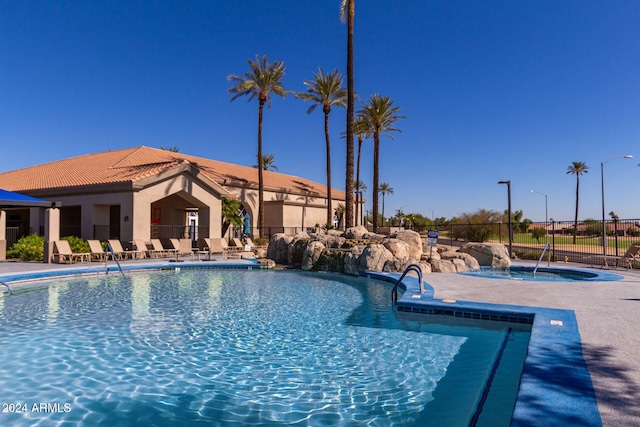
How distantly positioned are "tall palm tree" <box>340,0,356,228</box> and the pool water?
1417 centimetres

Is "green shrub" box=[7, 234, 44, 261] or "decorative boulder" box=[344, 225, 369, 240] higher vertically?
"decorative boulder" box=[344, 225, 369, 240]

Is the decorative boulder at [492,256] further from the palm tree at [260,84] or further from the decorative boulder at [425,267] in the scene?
the palm tree at [260,84]

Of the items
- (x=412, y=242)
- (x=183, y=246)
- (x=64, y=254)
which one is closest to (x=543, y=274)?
(x=412, y=242)

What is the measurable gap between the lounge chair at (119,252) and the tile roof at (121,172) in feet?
10.1

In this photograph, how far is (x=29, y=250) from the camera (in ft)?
61.8

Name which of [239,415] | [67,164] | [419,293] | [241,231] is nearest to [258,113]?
[241,231]

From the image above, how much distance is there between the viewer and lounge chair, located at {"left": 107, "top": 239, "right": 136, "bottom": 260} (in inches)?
762

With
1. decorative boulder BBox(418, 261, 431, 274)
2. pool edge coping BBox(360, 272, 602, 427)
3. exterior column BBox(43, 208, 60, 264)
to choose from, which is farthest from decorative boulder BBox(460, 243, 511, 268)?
exterior column BBox(43, 208, 60, 264)

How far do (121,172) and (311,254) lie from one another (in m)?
13.6

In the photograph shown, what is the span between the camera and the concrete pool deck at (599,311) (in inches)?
145

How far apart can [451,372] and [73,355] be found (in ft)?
18.7

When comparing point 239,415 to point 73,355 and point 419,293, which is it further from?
point 419,293

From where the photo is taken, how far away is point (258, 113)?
30984mm

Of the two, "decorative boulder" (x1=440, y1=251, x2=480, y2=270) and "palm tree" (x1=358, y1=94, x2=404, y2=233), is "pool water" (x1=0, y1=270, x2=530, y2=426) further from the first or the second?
"palm tree" (x1=358, y1=94, x2=404, y2=233)
